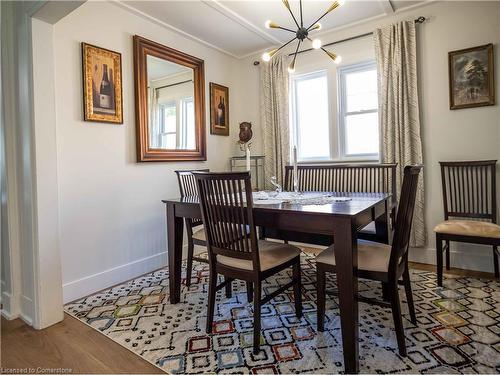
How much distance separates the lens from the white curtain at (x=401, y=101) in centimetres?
296

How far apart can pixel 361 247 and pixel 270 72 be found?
2670 mm

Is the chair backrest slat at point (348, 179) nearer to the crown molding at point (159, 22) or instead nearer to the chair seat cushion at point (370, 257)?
the chair seat cushion at point (370, 257)

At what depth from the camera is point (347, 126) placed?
351 centimetres

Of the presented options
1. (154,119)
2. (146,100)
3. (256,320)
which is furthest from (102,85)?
(256,320)

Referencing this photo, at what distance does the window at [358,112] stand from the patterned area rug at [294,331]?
1.51 metres

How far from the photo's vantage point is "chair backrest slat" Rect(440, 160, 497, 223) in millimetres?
2646

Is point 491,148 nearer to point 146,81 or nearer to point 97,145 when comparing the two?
point 146,81

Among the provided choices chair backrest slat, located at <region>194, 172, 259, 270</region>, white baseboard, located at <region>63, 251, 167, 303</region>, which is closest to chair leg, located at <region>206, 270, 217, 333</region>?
chair backrest slat, located at <region>194, 172, 259, 270</region>

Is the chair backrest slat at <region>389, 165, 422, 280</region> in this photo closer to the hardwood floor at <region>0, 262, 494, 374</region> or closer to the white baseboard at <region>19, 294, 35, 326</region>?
the hardwood floor at <region>0, 262, 494, 374</region>

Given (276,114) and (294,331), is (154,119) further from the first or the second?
(294,331)

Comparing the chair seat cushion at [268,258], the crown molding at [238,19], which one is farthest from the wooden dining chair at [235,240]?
the crown molding at [238,19]

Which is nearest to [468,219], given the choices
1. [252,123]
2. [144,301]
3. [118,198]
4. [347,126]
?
[347,126]

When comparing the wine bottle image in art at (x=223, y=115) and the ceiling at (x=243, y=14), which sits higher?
the ceiling at (x=243, y=14)

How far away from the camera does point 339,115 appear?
3523 mm
